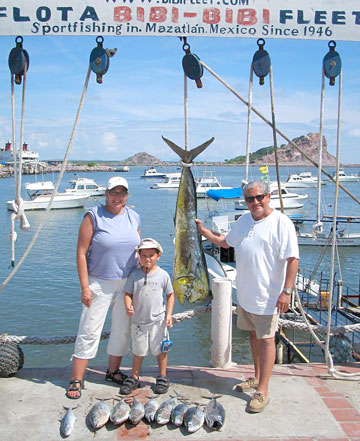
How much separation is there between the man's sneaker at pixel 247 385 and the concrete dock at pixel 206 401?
0.04 meters

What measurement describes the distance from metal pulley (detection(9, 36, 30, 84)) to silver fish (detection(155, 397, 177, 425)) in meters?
2.62

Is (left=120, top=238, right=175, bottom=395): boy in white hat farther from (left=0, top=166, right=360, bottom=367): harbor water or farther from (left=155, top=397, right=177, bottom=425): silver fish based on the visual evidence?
(left=0, top=166, right=360, bottom=367): harbor water

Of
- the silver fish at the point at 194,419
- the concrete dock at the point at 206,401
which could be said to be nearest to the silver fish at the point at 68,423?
the concrete dock at the point at 206,401

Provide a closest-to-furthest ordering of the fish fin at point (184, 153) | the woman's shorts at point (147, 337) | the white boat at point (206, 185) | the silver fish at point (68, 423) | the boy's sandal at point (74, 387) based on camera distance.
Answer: the silver fish at point (68, 423), the boy's sandal at point (74, 387), the woman's shorts at point (147, 337), the fish fin at point (184, 153), the white boat at point (206, 185)

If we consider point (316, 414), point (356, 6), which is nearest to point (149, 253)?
point (316, 414)

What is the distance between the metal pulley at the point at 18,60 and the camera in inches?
135

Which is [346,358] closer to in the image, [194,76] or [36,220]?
[194,76]

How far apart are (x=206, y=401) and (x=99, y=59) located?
8.67 feet

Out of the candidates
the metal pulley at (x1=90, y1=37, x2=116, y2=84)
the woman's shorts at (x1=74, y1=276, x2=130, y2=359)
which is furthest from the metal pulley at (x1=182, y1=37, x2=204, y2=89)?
the woman's shorts at (x1=74, y1=276, x2=130, y2=359)

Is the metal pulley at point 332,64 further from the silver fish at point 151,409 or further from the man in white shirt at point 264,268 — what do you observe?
the silver fish at point 151,409

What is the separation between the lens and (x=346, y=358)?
6.89 metres

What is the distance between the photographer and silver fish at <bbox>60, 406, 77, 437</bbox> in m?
2.83

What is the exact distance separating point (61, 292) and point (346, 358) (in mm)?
10072

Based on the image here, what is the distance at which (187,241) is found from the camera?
3.68m
